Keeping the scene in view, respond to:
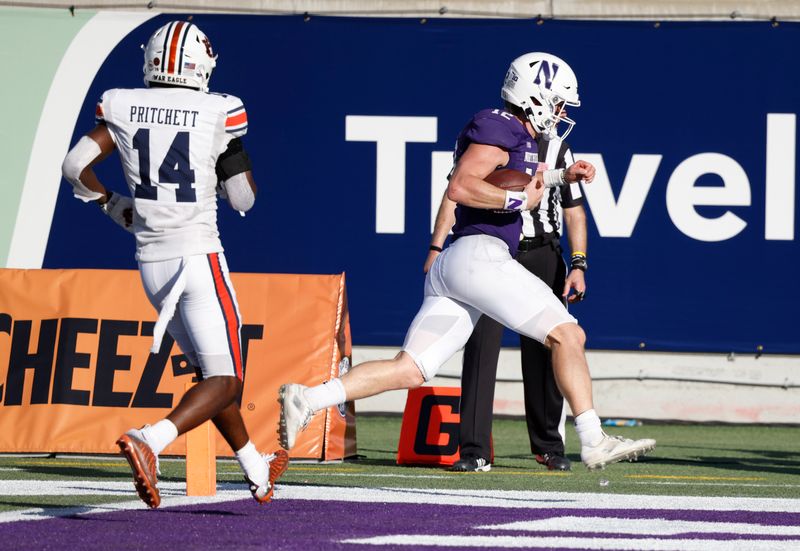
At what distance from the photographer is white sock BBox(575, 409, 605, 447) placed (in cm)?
575

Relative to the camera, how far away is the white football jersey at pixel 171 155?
18.1ft

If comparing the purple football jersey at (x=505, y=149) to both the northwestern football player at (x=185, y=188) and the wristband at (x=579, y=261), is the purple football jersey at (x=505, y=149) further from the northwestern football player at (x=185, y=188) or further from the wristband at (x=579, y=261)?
the wristband at (x=579, y=261)

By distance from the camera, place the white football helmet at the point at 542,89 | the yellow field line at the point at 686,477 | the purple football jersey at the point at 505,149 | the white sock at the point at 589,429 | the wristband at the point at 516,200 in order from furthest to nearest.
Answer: the yellow field line at the point at 686,477, the white football helmet at the point at 542,89, the purple football jersey at the point at 505,149, the wristband at the point at 516,200, the white sock at the point at 589,429

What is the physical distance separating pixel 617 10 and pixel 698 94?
0.87 m

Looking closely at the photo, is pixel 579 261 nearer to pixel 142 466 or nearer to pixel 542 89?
pixel 542 89

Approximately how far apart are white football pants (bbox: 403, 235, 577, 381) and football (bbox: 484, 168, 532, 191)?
0.22 meters

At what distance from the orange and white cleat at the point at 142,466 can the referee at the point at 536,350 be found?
2857 millimetres

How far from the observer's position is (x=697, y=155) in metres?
11.2

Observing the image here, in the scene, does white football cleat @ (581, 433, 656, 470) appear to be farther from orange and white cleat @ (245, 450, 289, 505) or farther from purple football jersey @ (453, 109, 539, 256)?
orange and white cleat @ (245, 450, 289, 505)

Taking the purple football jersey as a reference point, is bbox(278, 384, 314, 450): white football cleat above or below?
below

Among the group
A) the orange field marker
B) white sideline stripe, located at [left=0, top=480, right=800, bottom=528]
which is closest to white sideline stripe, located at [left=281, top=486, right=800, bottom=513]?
white sideline stripe, located at [left=0, top=480, right=800, bottom=528]

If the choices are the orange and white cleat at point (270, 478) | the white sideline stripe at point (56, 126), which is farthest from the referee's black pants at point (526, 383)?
the white sideline stripe at point (56, 126)

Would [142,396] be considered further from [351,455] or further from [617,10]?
[617,10]

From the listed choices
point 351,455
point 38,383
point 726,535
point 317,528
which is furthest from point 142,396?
point 726,535
